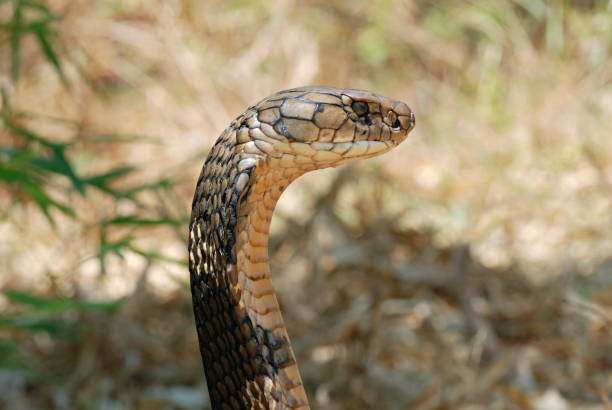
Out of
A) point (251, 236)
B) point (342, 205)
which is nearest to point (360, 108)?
point (251, 236)

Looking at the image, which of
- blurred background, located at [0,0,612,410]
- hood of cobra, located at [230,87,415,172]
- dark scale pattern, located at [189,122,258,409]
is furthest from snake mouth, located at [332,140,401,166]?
blurred background, located at [0,0,612,410]

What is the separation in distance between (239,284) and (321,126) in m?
0.30

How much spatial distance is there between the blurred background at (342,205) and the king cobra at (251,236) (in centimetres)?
49

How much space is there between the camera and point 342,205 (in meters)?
4.05

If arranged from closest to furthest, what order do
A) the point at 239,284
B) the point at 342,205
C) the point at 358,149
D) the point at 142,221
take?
the point at 239,284, the point at 358,149, the point at 142,221, the point at 342,205

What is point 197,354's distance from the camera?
2867 mm

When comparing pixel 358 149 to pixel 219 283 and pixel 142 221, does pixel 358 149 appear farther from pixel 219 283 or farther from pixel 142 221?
pixel 142 221

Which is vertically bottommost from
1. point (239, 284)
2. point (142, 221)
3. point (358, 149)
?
point (239, 284)

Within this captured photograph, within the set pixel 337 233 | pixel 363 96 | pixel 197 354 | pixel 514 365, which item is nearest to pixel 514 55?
pixel 337 233

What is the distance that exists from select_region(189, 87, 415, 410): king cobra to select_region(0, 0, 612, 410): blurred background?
49cm

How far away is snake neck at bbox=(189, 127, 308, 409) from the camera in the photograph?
4.48ft

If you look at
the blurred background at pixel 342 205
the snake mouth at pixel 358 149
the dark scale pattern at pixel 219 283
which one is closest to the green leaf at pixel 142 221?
the blurred background at pixel 342 205

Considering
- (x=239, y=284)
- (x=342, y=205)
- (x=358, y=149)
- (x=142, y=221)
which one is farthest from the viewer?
(x=342, y=205)

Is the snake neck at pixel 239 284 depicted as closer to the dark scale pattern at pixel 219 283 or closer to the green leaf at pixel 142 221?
the dark scale pattern at pixel 219 283
